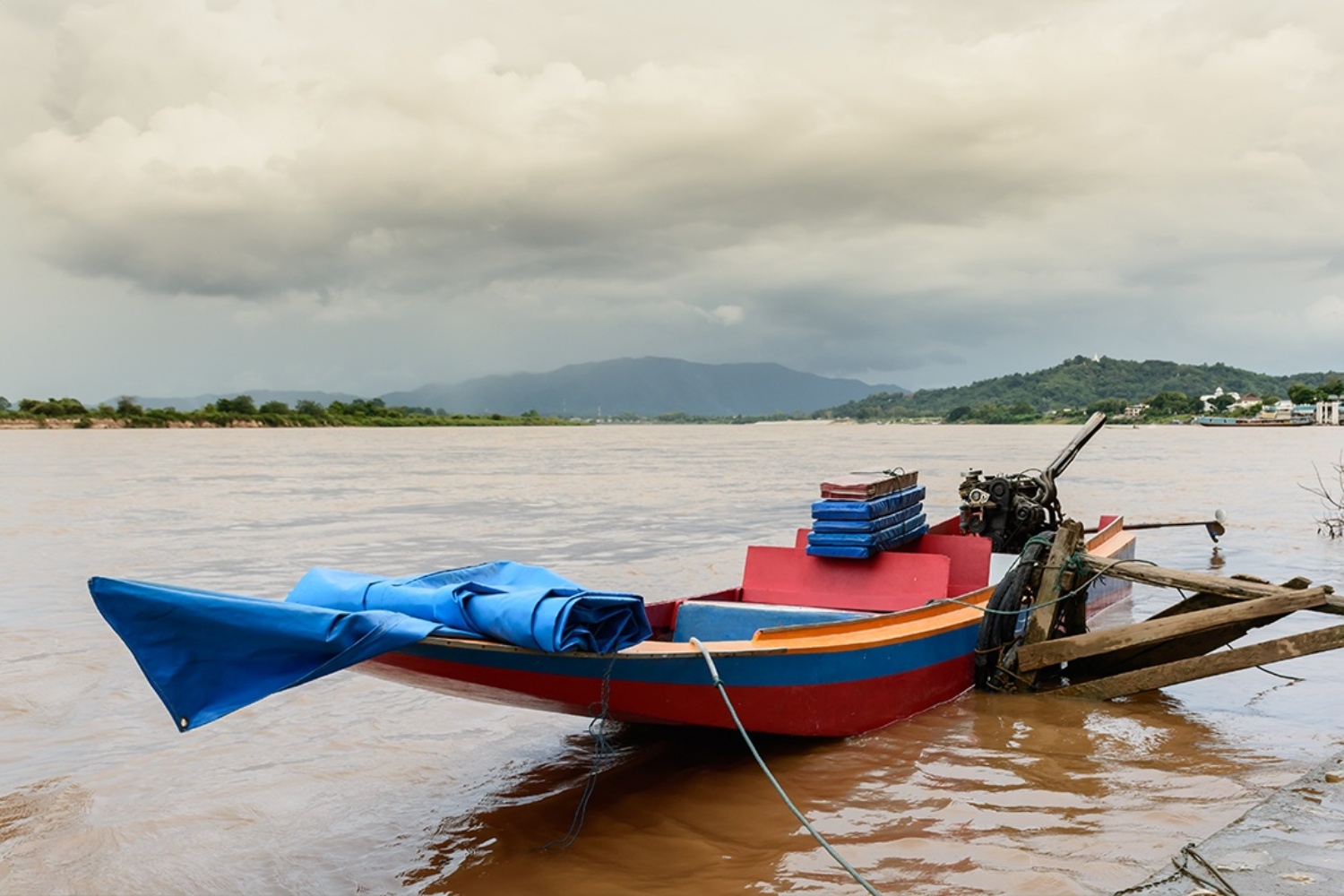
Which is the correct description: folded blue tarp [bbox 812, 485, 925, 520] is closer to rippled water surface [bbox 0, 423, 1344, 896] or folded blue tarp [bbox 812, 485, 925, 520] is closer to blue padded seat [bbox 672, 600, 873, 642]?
blue padded seat [bbox 672, 600, 873, 642]

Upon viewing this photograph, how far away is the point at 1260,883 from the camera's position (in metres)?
4.70

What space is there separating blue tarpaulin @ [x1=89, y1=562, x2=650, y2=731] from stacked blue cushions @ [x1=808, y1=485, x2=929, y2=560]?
3696 millimetres

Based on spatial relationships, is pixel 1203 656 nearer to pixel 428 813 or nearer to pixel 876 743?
pixel 876 743

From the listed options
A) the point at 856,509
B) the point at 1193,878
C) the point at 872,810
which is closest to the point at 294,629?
the point at 872,810

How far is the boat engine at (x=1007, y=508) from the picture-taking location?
12.0 meters

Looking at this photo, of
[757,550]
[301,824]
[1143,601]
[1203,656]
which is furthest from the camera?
[1143,601]

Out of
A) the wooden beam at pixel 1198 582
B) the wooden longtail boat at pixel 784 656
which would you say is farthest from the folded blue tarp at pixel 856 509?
the wooden beam at pixel 1198 582

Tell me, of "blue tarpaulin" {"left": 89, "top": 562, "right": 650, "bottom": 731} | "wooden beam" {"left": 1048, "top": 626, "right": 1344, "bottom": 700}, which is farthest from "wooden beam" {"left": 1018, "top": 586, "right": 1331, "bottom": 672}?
"blue tarpaulin" {"left": 89, "top": 562, "right": 650, "bottom": 731}

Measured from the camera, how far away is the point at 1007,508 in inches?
472

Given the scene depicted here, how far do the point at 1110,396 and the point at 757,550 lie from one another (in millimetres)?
139097

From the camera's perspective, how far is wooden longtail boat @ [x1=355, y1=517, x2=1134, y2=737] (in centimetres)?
562

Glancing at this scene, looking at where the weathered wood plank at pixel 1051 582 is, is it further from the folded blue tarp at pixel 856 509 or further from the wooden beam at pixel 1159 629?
the folded blue tarp at pixel 856 509

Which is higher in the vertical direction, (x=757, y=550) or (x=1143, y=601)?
(x=757, y=550)

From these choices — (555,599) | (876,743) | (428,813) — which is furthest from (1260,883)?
(428,813)
